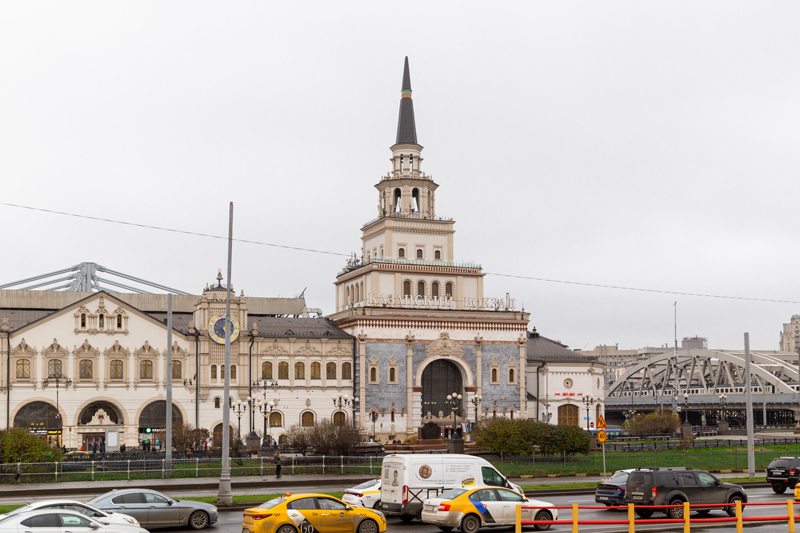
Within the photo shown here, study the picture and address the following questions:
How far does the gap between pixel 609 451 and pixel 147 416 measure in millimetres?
38395

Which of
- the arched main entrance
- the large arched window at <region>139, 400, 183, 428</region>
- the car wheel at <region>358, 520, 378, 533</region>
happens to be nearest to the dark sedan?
the car wheel at <region>358, 520, 378, 533</region>

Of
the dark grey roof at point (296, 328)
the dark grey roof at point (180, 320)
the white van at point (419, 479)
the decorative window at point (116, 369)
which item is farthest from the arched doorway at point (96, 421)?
the white van at point (419, 479)

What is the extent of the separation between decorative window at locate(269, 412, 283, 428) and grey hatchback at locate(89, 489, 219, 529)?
5415 cm

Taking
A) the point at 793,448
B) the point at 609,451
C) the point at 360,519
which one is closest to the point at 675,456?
the point at 609,451

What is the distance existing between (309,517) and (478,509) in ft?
17.1

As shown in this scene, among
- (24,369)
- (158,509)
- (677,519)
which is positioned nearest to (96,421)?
(24,369)

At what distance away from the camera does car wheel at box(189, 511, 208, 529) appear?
98.0 ft

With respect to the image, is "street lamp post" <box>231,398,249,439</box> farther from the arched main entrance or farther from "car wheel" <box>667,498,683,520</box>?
"car wheel" <box>667,498,683,520</box>

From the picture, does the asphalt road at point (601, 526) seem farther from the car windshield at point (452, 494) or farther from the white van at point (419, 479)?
the car windshield at point (452, 494)

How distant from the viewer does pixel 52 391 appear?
7675cm

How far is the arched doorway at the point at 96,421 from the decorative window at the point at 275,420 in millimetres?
12710

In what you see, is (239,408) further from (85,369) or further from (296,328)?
(85,369)

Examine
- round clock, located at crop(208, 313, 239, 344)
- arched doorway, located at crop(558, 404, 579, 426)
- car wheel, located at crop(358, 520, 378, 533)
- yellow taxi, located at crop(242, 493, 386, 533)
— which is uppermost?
round clock, located at crop(208, 313, 239, 344)

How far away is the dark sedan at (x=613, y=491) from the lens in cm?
3478
